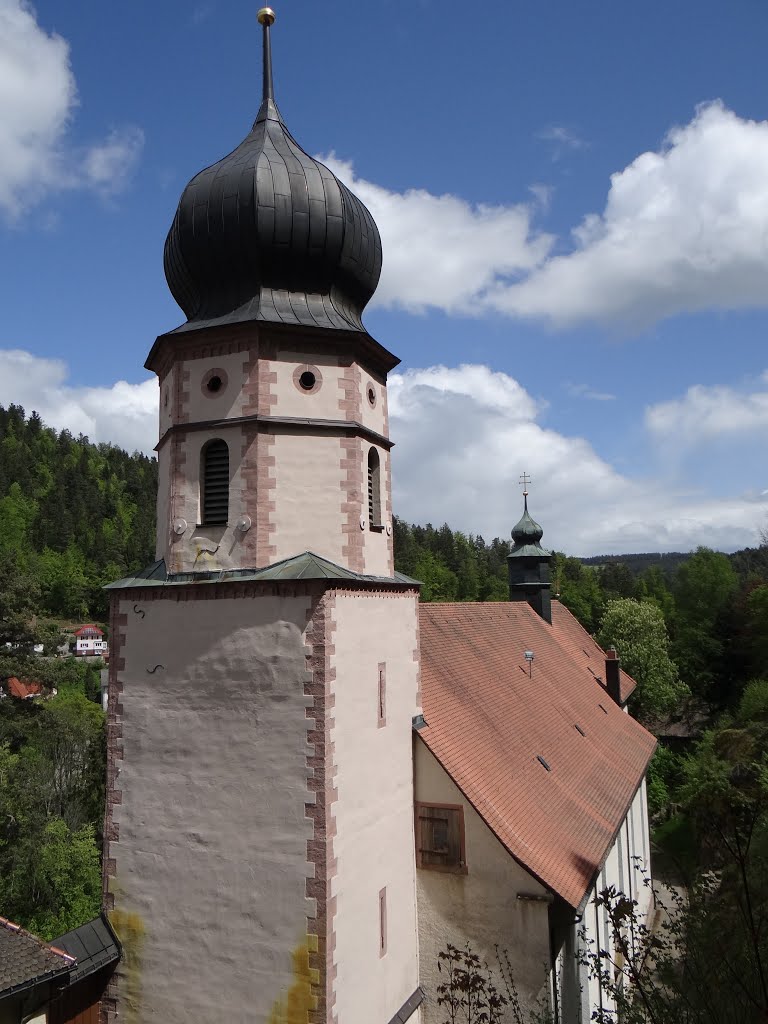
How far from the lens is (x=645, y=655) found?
125 feet

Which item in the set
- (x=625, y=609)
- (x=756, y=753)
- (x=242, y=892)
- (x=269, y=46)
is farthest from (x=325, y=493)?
(x=625, y=609)

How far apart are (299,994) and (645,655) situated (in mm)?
33296

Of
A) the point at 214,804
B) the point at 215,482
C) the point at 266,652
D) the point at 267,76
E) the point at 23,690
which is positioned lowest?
the point at 23,690

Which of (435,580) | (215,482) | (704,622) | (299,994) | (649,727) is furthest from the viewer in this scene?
(435,580)

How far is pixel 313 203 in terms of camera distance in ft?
32.7

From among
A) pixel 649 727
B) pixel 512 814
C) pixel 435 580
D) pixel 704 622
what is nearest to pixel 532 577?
pixel 512 814

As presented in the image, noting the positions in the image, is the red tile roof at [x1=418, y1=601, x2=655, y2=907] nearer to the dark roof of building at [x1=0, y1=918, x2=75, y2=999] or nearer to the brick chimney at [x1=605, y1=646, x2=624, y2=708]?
the brick chimney at [x1=605, y1=646, x2=624, y2=708]

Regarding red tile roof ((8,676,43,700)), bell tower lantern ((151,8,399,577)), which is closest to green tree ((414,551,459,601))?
red tile roof ((8,676,43,700))

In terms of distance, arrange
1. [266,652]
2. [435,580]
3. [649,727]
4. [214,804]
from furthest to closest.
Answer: [435,580] < [649,727] < [214,804] < [266,652]

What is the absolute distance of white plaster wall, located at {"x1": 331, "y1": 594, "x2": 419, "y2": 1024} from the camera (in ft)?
28.2

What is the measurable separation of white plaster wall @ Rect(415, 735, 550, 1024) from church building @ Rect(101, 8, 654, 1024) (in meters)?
0.03

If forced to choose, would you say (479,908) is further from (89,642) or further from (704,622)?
(89,642)

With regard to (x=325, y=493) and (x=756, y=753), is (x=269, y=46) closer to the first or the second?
(x=325, y=493)

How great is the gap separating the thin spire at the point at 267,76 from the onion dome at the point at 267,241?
66cm
